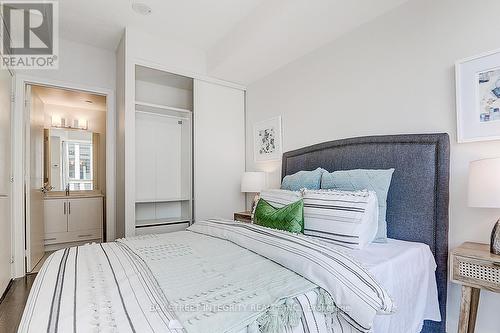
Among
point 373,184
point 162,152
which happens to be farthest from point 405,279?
point 162,152

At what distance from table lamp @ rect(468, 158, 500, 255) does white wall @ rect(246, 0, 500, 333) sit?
0.24 metres

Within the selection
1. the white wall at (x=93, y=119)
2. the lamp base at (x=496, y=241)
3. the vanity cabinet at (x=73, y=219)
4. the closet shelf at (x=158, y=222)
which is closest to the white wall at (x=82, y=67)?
the white wall at (x=93, y=119)

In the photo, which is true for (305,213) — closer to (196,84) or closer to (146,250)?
(146,250)

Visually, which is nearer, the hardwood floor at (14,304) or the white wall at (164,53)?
the hardwood floor at (14,304)

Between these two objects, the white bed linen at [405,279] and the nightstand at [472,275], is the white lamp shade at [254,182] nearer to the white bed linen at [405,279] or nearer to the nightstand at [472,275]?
the white bed linen at [405,279]

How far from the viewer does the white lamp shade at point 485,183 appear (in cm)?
136

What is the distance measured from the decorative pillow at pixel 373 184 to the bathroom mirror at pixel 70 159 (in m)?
4.54

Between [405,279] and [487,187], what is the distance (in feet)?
2.14

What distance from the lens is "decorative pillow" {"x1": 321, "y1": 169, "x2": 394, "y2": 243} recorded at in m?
1.73

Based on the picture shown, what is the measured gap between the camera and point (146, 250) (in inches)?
64.6

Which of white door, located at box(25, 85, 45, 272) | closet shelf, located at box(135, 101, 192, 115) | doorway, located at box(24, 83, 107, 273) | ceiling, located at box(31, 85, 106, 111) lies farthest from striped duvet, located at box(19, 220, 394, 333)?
ceiling, located at box(31, 85, 106, 111)

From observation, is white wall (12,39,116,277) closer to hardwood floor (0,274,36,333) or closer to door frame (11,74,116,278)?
door frame (11,74,116,278)

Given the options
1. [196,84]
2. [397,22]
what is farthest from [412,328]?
[196,84]

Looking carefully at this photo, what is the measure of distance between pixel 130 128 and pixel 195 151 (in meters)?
0.80
